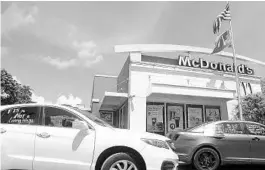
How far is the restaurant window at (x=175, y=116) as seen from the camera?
50.9 feet

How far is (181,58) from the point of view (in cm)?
1708

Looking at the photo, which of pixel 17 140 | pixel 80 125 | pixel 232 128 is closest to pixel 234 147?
pixel 232 128

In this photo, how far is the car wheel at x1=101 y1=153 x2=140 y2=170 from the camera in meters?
4.10

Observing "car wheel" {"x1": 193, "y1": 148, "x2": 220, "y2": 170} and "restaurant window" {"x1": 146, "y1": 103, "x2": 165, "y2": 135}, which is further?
"restaurant window" {"x1": 146, "y1": 103, "x2": 165, "y2": 135}

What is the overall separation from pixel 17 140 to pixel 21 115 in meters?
0.56

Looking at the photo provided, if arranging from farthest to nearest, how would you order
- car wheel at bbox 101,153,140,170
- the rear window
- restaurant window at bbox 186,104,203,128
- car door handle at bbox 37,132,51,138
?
restaurant window at bbox 186,104,203,128 → the rear window → car door handle at bbox 37,132,51,138 → car wheel at bbox 101,153,140,170

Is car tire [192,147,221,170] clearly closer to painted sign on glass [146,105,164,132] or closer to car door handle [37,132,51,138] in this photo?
car door handle [37,132,51,138]

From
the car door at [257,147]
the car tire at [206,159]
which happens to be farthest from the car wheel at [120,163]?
the car door at [257,147]

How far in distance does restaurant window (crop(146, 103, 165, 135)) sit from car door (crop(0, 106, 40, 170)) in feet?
36.6

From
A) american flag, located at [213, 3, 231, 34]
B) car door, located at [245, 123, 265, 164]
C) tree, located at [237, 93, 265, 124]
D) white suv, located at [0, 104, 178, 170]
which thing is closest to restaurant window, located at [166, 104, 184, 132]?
tree, located at [237, 93, 265, 124]

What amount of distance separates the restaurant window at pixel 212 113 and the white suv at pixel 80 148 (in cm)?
1253

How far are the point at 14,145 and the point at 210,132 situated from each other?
5.14 metres

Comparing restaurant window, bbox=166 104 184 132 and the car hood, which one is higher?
restaurant window, bbox=166 104 184 132

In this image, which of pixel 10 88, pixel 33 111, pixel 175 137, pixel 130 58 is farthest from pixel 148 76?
pixel 33 111
